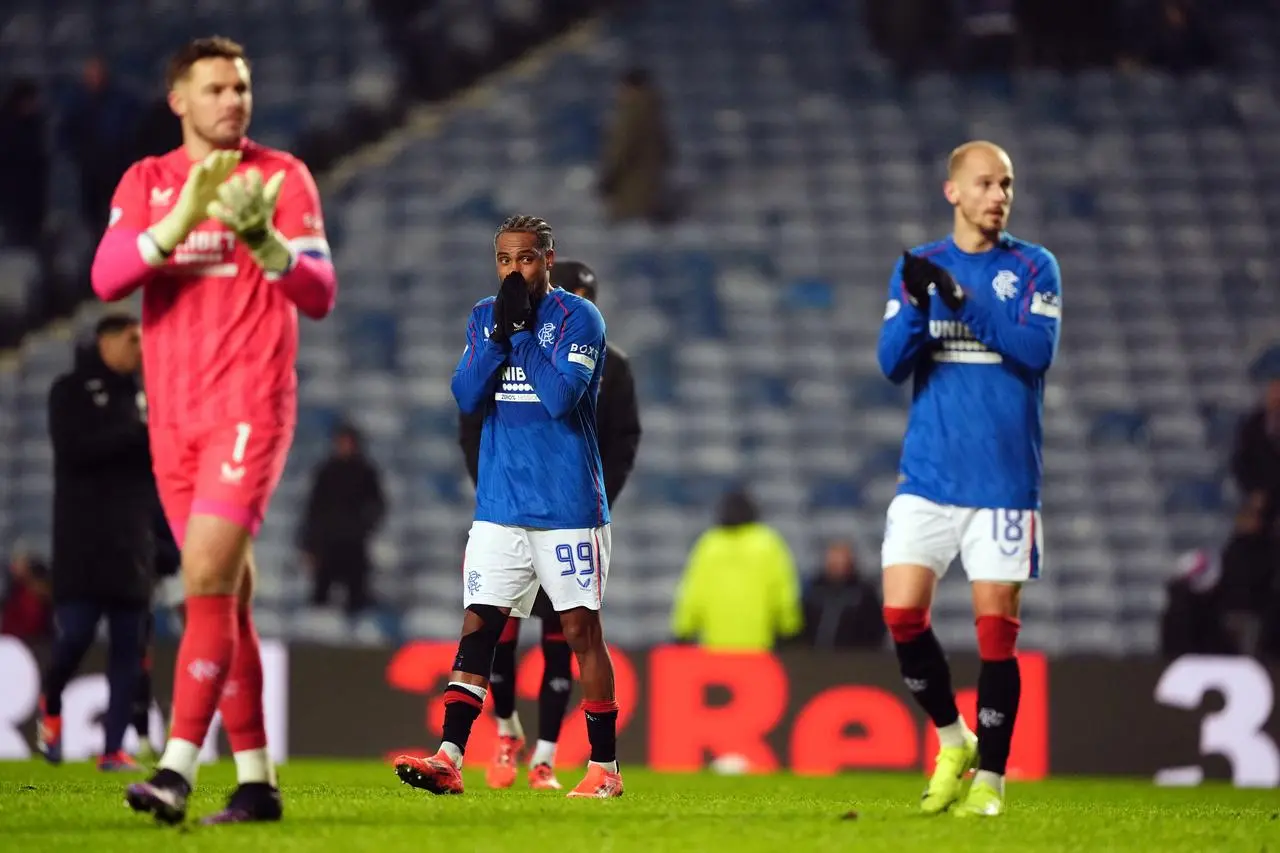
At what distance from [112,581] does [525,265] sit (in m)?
3.47

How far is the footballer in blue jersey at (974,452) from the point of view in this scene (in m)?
5.91

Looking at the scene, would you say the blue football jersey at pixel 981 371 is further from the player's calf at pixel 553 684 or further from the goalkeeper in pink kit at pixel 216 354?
the player's calf at pixel 553 684

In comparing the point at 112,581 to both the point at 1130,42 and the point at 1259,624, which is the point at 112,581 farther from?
the point at 1130,42

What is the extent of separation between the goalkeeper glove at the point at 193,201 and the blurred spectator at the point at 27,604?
27.6 feet

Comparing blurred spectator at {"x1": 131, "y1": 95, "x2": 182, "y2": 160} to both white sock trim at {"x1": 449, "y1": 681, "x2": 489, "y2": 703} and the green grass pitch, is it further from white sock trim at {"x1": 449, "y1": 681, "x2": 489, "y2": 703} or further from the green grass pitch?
white sock trim at {"x1": 449, "y1": 681, "x2": 489, "y2": 703}

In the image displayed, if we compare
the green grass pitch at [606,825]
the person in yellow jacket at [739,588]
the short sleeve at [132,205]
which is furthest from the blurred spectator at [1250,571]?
the short sleeve at [132,205]

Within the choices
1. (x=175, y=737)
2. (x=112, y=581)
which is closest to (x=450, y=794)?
(x=175, y=737)

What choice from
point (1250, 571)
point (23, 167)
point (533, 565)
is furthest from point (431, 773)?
point (23, 167)

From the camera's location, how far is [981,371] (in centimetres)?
606

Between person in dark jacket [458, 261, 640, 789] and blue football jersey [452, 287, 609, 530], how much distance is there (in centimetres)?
116

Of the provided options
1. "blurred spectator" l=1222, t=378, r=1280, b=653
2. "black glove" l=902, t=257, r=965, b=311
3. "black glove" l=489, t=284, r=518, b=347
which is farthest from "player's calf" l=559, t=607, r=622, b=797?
"blurred spectator" l=1222, t=378, r=1280, b=653

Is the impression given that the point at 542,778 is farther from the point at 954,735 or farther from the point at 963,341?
the point at 963,341

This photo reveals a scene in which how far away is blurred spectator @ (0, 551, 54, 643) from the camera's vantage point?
1291 centimetres

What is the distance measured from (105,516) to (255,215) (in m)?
4.65
